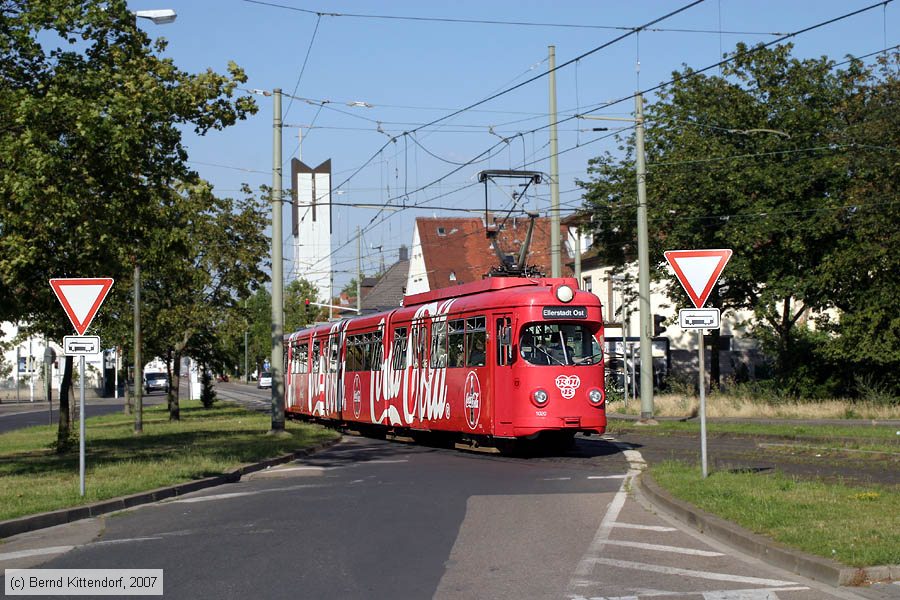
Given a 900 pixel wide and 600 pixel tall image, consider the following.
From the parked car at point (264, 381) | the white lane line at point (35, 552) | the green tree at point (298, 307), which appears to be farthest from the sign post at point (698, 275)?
the parked car at point (264, 381)

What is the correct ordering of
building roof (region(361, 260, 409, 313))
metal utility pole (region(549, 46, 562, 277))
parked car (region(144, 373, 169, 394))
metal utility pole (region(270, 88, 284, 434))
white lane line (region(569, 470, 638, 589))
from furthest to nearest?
building roof (region(361, 260, 409, 313)), parked car (region(144, 373, 169, 394)), metal utility pole (region(549, 46, 562, 277)), metal utility pole (region(270, 88, 284, 434)), white lane line (region(569, 470, 638, 589))

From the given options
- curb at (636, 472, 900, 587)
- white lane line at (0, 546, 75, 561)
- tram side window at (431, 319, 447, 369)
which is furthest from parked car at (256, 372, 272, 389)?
curb at (636, 472, 900, 587)

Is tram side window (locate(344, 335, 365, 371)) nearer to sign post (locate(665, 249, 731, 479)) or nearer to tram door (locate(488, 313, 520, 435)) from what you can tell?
tram door (locate(488, 313, 520, 435))

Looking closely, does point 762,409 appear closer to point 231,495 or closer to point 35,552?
point 231,495

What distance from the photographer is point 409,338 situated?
26297 millimetres

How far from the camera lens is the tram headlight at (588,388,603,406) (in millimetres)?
20750

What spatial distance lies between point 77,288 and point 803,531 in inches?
409

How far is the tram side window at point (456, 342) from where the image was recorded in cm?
2280

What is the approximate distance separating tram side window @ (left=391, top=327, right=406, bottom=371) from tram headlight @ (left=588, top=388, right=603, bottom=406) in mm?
6913

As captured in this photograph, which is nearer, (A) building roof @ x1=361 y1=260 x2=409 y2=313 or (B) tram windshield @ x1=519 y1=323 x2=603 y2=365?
(B) tram windshield @ x1=519 y1=323 x2=603 y2=365

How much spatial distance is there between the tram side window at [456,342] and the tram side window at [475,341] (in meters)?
0.23

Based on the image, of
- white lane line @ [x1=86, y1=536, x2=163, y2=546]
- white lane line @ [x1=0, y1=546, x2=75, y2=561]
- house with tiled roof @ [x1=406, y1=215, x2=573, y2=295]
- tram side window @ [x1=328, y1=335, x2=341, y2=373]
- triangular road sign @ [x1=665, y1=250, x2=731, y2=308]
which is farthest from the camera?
house with tiled roof @ [x1=406, y1=215, x2=573, y2=295]

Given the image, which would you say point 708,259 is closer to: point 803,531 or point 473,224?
point 803,531

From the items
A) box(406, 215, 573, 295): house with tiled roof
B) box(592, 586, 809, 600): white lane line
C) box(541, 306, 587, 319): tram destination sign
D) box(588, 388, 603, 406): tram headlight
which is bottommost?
box(592, 586, 809, 600): white lane line
